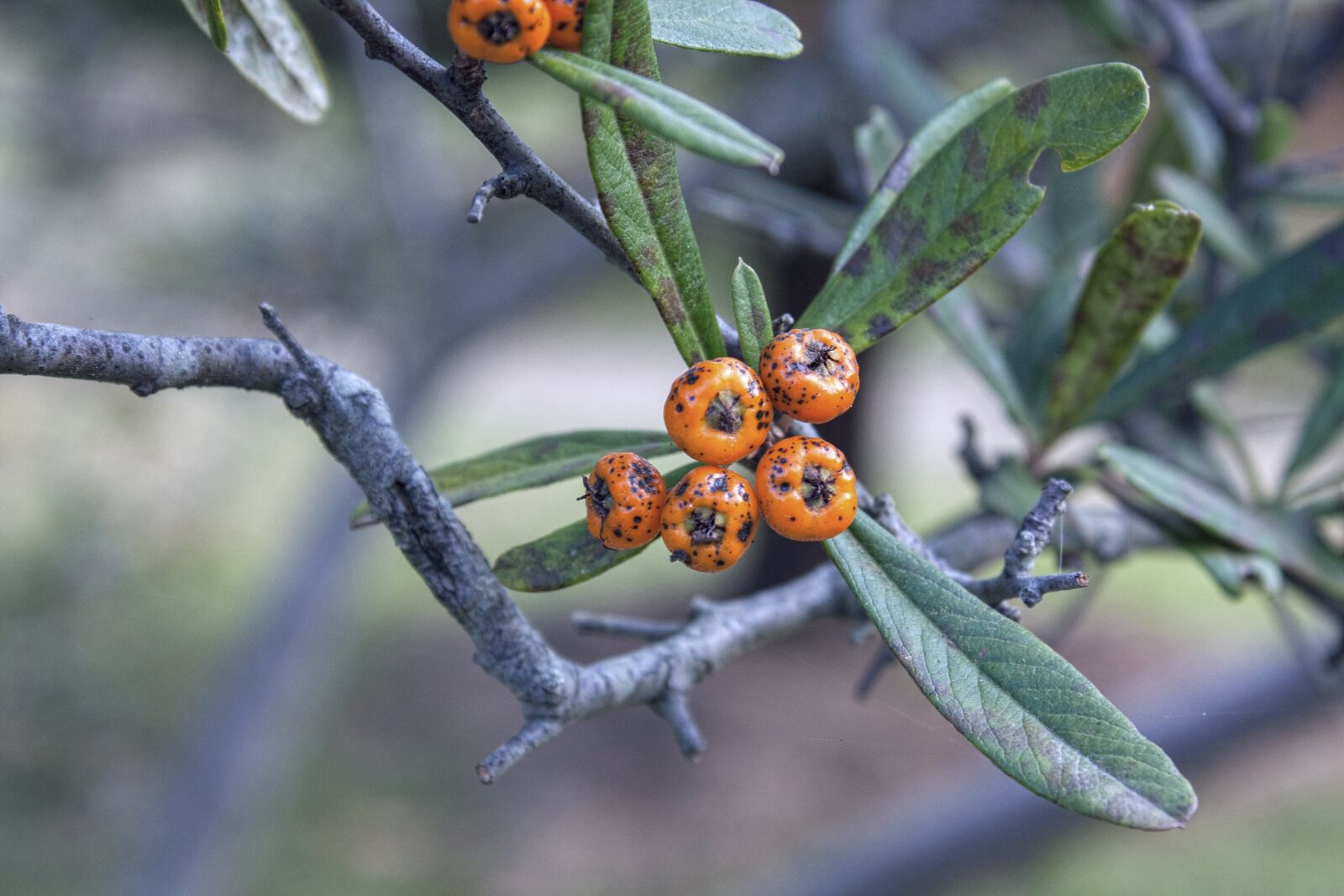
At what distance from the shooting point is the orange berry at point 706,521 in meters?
0.52

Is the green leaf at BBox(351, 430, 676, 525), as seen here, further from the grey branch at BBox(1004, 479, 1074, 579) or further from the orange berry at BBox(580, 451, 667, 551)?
the grey branch at BBox(1004, 479, 1074, 579)

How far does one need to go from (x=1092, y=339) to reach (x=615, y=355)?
29.4ft

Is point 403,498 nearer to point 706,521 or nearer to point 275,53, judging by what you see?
point 706,521

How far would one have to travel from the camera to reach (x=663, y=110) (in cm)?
41

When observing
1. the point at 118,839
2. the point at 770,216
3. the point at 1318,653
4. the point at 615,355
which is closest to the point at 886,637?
→ the point at 770,216

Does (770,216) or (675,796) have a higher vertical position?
(770,216)

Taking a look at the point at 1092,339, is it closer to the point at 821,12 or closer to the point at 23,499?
the point at 821,12

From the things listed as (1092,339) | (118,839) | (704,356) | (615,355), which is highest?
(704,356)

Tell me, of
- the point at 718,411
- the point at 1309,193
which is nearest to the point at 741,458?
the point at 718,411

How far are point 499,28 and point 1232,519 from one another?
79 cm

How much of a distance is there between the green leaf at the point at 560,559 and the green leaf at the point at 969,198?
0.15 metres

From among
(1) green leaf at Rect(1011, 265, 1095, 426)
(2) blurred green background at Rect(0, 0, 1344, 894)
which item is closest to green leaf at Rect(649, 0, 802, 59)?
(1) green leaf at Rect(1011, 265, 1095, 426)

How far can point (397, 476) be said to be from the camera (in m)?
0.58

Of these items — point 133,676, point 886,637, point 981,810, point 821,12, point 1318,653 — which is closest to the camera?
point 886,637
